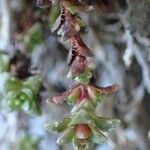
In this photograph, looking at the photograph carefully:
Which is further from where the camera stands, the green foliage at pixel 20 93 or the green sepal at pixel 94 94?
the green foliage at pixel 20 93

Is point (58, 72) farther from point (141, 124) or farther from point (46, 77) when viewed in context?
point (141, 124)

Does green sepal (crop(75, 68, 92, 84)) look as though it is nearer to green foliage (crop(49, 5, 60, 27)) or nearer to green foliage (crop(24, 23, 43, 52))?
green foliage (crop(49, 5, 60, 27))

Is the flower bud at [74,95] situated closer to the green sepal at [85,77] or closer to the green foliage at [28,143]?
the green sepal at [85,77]

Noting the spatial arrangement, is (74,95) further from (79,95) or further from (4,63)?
(4,63)

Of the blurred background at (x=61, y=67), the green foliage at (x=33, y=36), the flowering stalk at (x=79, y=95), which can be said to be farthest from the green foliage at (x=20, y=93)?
the flowering stalk at (x=79, y=95)

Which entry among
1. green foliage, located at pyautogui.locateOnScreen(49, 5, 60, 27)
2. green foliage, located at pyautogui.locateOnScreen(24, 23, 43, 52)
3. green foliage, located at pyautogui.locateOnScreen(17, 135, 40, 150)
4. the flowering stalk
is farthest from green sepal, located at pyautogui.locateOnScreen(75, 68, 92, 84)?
green foliage, located at pyautogui.locateOnScreen(17, 135, 40, 150)

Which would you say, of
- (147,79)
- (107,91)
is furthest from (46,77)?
(107,91)

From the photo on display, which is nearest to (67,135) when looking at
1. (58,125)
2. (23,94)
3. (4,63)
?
(58,125)
